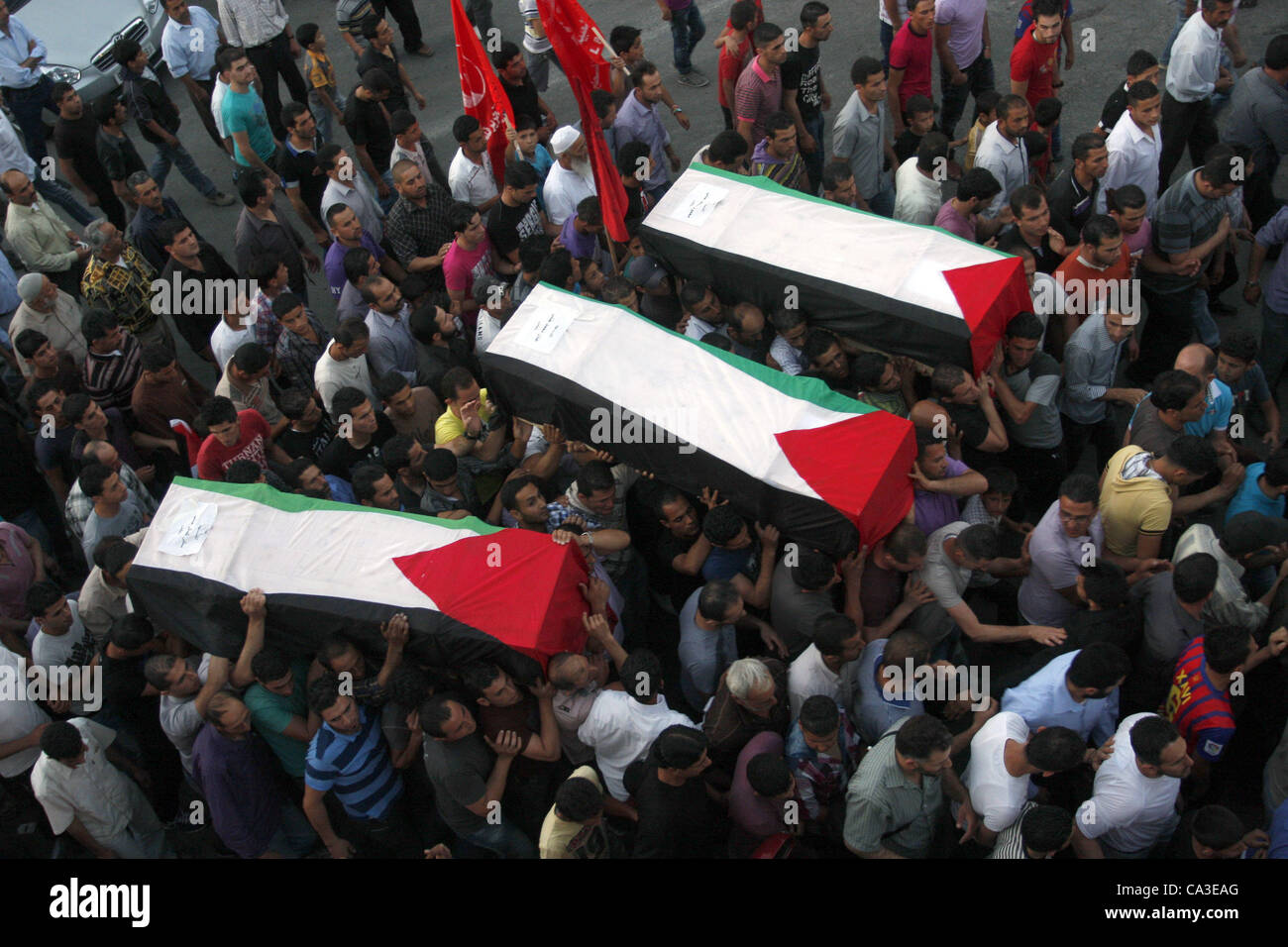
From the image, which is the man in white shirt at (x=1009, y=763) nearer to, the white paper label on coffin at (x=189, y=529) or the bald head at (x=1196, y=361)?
the bald head at (x=1196, y=361)

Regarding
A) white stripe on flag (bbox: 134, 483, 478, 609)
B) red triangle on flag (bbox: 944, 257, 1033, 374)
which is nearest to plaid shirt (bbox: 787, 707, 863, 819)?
white stripe on flag (bbox: 134, 483, 478, 609)

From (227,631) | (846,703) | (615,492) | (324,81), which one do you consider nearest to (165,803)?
(227,631)

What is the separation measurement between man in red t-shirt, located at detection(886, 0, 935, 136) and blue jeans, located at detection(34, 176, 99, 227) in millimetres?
5740

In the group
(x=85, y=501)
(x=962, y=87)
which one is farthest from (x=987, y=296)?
(x=85, y=501)

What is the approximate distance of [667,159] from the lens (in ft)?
26.2

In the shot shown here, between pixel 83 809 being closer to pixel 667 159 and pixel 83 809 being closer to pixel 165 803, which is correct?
pixel 165 803

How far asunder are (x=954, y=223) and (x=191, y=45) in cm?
600

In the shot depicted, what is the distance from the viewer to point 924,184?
6.31 m

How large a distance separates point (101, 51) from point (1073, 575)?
872cm

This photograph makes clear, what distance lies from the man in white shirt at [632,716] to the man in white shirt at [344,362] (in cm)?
228

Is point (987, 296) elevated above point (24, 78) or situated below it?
below

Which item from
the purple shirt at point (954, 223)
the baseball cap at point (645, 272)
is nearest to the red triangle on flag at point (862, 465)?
the baseball cap at point (645, 272)

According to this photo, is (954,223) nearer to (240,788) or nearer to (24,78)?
(240,788)

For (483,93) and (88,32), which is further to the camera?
(88,32)
